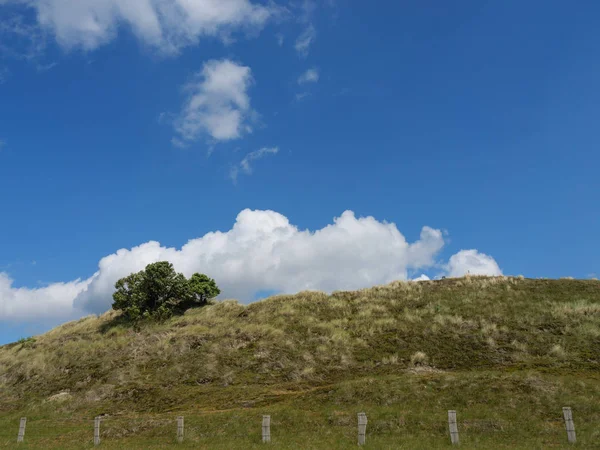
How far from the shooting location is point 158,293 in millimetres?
66625

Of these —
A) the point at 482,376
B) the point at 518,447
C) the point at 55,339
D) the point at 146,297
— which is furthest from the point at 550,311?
the point at 55,339

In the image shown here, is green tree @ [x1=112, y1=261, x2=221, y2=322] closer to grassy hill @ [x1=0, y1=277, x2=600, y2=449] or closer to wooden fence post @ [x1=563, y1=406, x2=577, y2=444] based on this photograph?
grassy hill @ [x1=0, y1=277, x2=600, y2=449]

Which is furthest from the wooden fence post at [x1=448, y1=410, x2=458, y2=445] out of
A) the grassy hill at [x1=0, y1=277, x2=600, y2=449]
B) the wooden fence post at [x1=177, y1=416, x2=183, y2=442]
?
the wooden fence post at [x1=177, y1=416, x2=183, y2=442]

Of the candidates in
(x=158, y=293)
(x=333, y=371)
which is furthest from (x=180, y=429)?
(x=158, y=293)

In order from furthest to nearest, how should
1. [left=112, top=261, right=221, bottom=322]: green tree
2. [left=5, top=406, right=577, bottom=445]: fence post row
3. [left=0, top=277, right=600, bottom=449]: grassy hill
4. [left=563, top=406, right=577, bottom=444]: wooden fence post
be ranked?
[left=112, top=261, right=221, bottom=322]: green tree, [left=0, top=277, right=600, bottom=449]: grassy hill, [left=5, top=406, right=577, bottom=445]: fence post row, [left=563, top=406, right=577, bottom=444]: wooden fence post

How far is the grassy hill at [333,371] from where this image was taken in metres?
25.9

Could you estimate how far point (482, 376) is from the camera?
3175 cm

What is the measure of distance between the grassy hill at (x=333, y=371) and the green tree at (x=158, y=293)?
9.51ft

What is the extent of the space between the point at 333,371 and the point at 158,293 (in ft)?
115

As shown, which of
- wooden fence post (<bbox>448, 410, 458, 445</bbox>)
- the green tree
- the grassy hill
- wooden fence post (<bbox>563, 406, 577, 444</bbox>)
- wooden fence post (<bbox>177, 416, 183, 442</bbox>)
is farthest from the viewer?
the green tree

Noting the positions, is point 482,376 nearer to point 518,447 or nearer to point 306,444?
point 518,447

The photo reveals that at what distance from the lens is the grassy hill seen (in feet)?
85.1

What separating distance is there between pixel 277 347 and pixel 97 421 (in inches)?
898

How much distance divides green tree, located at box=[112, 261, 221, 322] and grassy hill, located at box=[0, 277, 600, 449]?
2.90m
